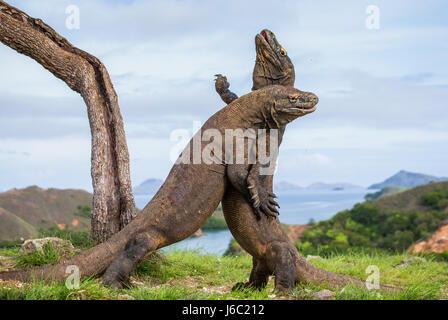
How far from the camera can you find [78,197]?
12.2m

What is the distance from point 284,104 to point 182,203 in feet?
5.58

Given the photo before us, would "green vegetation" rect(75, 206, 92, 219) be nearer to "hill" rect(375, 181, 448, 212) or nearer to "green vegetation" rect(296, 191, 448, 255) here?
"green vegetation" rect(296, 191, 448, 255)

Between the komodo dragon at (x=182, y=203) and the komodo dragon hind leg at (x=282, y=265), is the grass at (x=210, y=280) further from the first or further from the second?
the komodo dragon at (x=182, y=203)

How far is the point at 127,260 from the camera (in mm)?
5656

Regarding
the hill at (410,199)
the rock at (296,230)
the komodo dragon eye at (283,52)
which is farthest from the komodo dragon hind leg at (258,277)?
the hill at (410,199)

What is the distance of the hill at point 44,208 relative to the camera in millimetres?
10781

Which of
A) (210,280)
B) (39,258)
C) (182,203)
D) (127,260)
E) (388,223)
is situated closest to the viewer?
(127,260)

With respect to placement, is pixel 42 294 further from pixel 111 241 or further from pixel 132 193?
pixel 132 193

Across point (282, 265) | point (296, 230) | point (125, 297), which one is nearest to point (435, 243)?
point (296, 230)

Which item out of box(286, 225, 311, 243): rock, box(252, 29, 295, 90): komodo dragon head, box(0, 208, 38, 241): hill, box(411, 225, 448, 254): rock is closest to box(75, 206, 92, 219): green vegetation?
box(0, 208, 38, 241): hill

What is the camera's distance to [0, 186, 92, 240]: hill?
10781 millimetres

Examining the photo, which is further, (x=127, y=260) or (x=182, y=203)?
(x=182, y=203)

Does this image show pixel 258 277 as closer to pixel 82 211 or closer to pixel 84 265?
pixel 84 265

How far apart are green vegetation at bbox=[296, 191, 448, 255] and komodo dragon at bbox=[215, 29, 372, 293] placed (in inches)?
340
